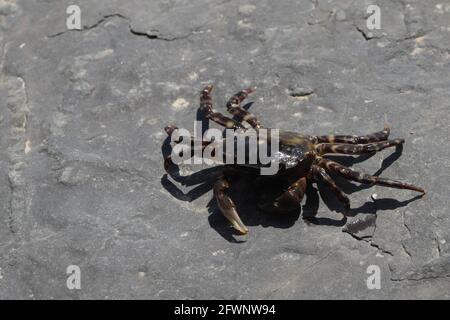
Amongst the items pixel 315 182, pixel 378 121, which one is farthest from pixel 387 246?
pixel 378 121

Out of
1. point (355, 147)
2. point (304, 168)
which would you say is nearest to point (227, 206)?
point (304, 168)

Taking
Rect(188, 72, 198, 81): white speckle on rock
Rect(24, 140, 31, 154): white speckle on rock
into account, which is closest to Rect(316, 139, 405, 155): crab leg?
Rect(188, 72, 198, 81): white speckle on rock

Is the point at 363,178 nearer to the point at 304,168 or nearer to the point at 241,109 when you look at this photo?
the point at 304,168

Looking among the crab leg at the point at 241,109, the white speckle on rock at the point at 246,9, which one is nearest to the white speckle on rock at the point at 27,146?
the crab leg at the point at 241,109
